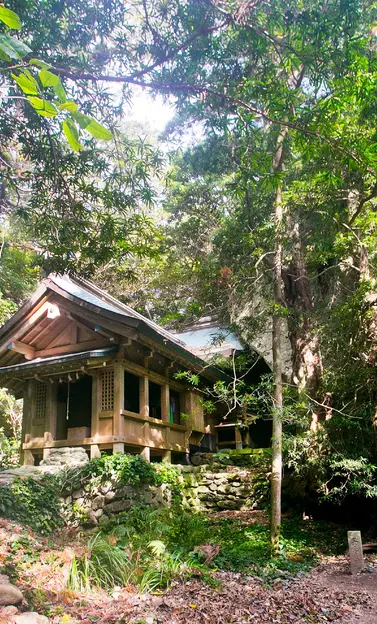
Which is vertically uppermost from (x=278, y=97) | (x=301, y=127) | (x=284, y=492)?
(x=278, y=97)

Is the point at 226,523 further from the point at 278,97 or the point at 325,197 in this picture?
the point at 278,97

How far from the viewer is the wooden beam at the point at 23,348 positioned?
1214 centimetres

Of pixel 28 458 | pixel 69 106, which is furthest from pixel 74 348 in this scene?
pixel 69 106

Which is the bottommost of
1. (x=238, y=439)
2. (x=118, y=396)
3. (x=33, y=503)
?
(x=33, y=503)

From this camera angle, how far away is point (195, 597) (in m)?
5.54

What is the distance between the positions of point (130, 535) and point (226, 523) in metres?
2.96

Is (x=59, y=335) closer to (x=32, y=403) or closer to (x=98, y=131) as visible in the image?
(x=32, y=403)

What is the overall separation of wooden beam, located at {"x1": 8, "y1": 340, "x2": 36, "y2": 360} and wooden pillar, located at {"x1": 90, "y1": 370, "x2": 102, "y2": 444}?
2.41m

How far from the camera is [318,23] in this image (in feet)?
21.0

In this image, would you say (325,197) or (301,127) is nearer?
(301,127)

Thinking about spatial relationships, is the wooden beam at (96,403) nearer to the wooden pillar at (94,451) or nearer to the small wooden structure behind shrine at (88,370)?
the small wooden structure behind shrine at (88,370)

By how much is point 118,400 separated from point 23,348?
3.49 meters

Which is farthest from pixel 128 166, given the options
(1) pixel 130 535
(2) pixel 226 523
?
(2) pixel 226 523

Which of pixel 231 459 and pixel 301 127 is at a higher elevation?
pixel 301 127
